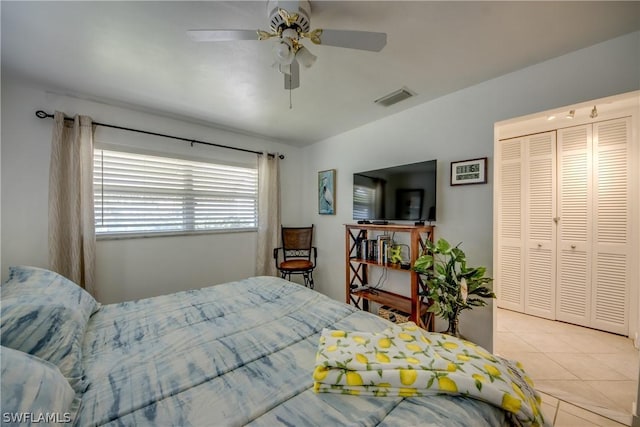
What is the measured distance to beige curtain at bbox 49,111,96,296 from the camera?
218cm

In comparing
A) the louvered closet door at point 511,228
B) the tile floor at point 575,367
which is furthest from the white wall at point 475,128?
the louvered closet door at point 511,228

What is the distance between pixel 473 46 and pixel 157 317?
2737 mm

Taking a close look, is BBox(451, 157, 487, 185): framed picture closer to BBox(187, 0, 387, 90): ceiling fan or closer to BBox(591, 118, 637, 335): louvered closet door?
Answer: BBox(187, 0, 387, 90): ceiling fan

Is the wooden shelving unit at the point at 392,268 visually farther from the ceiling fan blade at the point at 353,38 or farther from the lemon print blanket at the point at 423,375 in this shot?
the ceiling fan blade at the point at 353,38

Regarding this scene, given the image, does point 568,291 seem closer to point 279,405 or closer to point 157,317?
point 279,405

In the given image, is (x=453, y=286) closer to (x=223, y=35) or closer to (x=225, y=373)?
(x=225, y=373)

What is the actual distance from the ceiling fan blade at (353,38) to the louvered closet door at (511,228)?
2743 millimetres

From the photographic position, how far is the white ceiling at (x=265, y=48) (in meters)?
1.34

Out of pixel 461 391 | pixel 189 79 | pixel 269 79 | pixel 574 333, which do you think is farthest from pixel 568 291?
pixel 189 79

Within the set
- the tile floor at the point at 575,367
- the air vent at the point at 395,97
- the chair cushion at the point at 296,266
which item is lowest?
the tile floor at the point at 575,367

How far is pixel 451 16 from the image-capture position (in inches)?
54.2

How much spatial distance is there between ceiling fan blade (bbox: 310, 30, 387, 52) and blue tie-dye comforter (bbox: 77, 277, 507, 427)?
5.17 feet

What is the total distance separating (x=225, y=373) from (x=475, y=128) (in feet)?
8.50

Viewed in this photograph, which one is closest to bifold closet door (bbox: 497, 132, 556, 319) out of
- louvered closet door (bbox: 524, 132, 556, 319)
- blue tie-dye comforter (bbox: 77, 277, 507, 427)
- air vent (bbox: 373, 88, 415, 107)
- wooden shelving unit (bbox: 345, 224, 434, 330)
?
louvered closet door (bbox: 524, 132, 556, 319)
